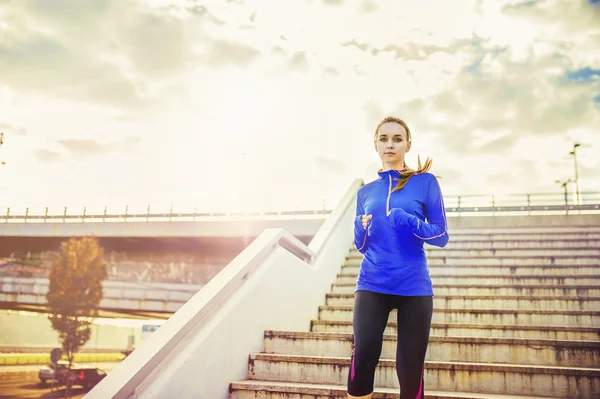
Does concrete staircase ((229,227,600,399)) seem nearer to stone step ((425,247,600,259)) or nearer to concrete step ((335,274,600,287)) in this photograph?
concrete step ((335,274,600,287))

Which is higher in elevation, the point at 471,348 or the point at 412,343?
the point at 412,343

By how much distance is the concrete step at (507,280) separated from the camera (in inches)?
240

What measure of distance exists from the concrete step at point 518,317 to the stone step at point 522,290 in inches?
24.9

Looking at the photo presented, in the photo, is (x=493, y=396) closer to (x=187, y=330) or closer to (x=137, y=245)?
(x=187, y=330)

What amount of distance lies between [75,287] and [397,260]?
1153 inches

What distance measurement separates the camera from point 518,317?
189 inches

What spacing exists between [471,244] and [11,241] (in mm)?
24470

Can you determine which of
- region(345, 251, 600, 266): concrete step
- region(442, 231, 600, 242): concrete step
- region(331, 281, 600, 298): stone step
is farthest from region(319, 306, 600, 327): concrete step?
region(442, 231, 600, 242): concrete step

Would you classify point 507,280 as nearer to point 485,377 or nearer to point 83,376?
point 485,377

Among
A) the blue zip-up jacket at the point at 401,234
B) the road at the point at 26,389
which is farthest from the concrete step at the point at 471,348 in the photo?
the road at the point at 26,389

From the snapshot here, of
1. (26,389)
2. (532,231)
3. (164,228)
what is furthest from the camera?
(26,389)

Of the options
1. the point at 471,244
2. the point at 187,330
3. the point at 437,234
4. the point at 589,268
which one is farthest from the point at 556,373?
the point at 471,244

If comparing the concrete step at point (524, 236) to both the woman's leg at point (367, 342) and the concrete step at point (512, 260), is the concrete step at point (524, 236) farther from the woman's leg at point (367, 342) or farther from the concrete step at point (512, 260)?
the woman's leg at point (367, 342)

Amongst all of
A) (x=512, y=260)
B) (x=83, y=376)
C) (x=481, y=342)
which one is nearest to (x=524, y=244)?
(x=512, y=260)
